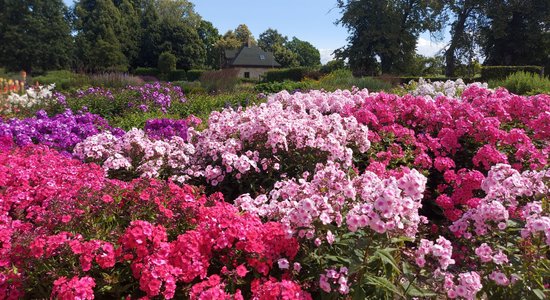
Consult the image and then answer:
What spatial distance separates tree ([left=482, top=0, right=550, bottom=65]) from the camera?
1374 inches

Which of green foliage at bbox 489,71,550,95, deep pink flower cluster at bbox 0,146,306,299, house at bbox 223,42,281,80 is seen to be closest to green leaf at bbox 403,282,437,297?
deep pink flower cluster at bbox 0,146,306,299

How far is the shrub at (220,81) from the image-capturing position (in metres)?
15.9

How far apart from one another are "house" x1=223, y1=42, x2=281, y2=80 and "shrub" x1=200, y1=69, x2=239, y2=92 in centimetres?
4897

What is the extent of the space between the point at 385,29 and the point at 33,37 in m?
37.0

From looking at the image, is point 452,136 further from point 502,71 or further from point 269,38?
point 269,38

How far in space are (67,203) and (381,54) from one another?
127ft

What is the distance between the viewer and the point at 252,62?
220 feet

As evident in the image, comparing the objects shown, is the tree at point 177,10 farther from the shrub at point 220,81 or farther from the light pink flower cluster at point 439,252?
the light pink flower cluster at point 439,252

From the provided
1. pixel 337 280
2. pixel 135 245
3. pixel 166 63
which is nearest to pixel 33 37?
pixel 166 63

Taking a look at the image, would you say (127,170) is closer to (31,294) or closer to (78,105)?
(31,294)

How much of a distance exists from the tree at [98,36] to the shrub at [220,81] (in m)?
31.2

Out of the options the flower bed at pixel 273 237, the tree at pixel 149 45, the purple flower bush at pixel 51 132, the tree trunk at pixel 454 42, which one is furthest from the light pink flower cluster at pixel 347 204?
the tree at pixel 149 45

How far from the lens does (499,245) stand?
2.66 meters

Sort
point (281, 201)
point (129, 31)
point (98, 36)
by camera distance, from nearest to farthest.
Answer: point (281, 201)
point (98, 36)
point (129, 31)
